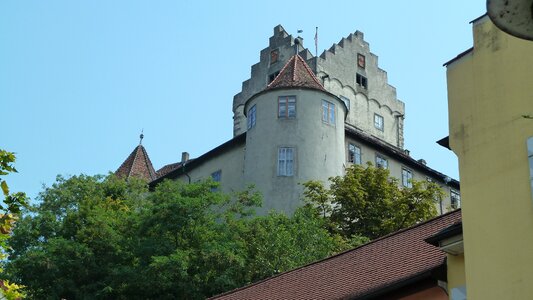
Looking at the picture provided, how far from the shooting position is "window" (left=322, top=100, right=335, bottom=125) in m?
53.2

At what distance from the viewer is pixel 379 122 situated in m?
67.1

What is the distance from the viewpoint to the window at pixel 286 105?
52750 millimetres

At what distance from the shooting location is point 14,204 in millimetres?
12422

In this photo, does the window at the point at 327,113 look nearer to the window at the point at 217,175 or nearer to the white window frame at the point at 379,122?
the window at the point at 217,175

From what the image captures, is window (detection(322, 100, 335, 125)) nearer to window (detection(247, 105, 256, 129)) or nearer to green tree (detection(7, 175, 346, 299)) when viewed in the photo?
window (detection(247, 105, 256, 129))

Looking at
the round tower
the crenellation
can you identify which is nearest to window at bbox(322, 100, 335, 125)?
the round tower

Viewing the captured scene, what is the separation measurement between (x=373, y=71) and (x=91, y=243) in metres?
38.5

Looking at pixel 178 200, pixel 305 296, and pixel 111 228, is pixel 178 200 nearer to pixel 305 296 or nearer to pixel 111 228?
pixel 111 228

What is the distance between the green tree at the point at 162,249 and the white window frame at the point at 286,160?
12.0 m

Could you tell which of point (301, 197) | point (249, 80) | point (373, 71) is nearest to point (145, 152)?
point (249, 80)

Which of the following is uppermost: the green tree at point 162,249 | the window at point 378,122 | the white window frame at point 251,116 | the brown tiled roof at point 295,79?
the window at point 378,122

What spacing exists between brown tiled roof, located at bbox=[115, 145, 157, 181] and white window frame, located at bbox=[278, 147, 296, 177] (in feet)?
48.1

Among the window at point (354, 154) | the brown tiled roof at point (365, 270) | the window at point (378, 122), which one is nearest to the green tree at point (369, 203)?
the window at point (354, 154)

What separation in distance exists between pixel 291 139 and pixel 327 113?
8.98ft
